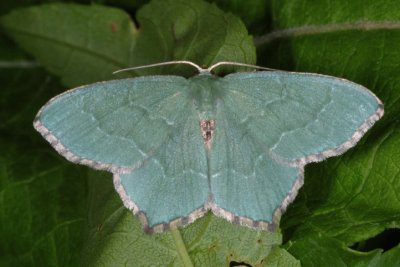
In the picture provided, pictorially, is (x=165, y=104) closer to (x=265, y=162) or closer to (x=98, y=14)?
(x=265, y=162)

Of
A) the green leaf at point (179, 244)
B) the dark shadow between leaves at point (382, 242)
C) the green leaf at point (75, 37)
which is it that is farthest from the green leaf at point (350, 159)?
the green leaf at point (75, 37)

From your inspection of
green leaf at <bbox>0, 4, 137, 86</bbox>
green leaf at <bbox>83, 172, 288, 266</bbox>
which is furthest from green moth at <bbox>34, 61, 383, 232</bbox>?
green leaf at <bbox>0, 4, 137, 86</bbox>

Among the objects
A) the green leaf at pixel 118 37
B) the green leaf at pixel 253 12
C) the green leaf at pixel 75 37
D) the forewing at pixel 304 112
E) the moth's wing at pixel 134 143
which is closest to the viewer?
the forewing at pixel 304 112

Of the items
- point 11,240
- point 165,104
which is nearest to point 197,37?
point 165,104

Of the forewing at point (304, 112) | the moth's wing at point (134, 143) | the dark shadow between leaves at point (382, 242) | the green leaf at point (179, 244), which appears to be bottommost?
the dark shadow between leaves at point (382, 242)

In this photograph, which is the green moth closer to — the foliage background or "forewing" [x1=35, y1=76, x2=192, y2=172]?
"forewing" [x1=35, y1=76, x2=192, y2=172]

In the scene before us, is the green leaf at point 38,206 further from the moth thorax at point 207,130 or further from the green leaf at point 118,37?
the moth thorax at point 207,130
